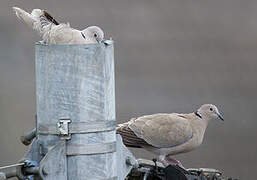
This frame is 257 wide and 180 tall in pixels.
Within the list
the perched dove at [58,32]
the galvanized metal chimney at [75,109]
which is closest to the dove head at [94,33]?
the perched dove at [58,32]

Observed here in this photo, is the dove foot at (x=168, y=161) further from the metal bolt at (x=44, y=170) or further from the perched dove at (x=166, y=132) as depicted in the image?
the metal bolt at (x=44, y=170)

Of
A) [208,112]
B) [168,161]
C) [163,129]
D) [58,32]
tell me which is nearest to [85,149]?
[58,32]

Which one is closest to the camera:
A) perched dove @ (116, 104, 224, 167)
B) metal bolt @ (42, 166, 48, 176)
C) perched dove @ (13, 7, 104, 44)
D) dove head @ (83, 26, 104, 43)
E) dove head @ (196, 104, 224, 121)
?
metal bolt @ (42, 166, 48, 176)

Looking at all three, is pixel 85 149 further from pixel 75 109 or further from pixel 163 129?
pixel 163 129

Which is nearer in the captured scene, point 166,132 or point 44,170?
point 44,170

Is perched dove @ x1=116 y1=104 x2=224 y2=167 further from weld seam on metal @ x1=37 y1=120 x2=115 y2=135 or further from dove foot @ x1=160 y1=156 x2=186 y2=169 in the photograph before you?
weld seam on metal @ x1=37 y1=120 x2=115 y2=135

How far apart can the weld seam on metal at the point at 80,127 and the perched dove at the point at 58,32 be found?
0.56 meters

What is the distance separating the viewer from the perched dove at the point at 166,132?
3.75 meters

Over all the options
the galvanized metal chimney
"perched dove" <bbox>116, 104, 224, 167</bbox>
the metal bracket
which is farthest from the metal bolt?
"perched dove" <bbox>116, 104, 224, 167</bbox>

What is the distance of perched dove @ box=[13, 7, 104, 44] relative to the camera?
→ 241 centimetres

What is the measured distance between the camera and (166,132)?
12.8 feet

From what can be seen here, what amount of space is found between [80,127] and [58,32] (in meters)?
0.73

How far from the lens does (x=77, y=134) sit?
1851 millimetres

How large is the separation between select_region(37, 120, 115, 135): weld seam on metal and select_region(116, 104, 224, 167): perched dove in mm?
1813
